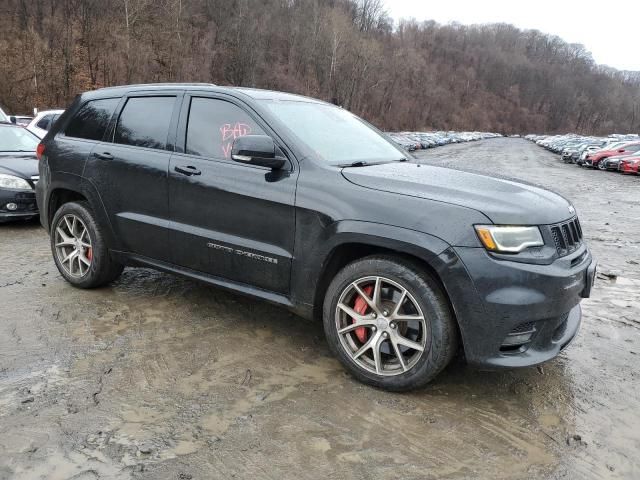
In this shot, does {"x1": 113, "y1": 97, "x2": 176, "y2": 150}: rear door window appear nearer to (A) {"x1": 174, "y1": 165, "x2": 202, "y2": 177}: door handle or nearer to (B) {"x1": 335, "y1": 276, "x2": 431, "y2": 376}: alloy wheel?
(A) {"x1": 174, "y1": 165, "x2": 202, "y2": 177}: door handle

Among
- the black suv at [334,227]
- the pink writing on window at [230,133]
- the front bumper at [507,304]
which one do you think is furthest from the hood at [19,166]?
the front bumper at [507,304]

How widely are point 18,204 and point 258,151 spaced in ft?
17.6

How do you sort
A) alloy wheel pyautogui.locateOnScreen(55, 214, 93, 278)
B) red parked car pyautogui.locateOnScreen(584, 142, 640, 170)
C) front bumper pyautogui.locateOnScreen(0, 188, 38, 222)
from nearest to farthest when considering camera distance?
alloy wheel pyautogui.locateOnScreen(55, 214, 93, 278) < front bumper pyautogui.locateOnScreen(0, 188, 38, 222) < red parked car pyautogui.locateOnScreen(584, 142, 640, 170)

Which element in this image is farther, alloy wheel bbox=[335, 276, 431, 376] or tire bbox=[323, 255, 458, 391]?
alloy wheel bbox=[335, 276, 431, 376]

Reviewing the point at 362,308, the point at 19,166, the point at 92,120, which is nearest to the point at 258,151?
the point at 362,308

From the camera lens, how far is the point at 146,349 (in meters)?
3.53

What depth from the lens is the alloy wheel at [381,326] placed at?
2.96 metres

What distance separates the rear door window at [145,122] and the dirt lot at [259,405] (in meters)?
1.38

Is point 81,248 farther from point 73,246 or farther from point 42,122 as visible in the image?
point 42,122

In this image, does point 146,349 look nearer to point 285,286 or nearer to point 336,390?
point 285,286

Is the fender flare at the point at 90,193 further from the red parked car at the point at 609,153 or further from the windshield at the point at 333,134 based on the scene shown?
the red parked car at the point at 609,153

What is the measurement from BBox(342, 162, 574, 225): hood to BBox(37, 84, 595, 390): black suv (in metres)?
0.01

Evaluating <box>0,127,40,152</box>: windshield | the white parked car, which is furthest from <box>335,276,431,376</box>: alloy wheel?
the white parked car

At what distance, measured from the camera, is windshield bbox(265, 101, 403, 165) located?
3.52m
